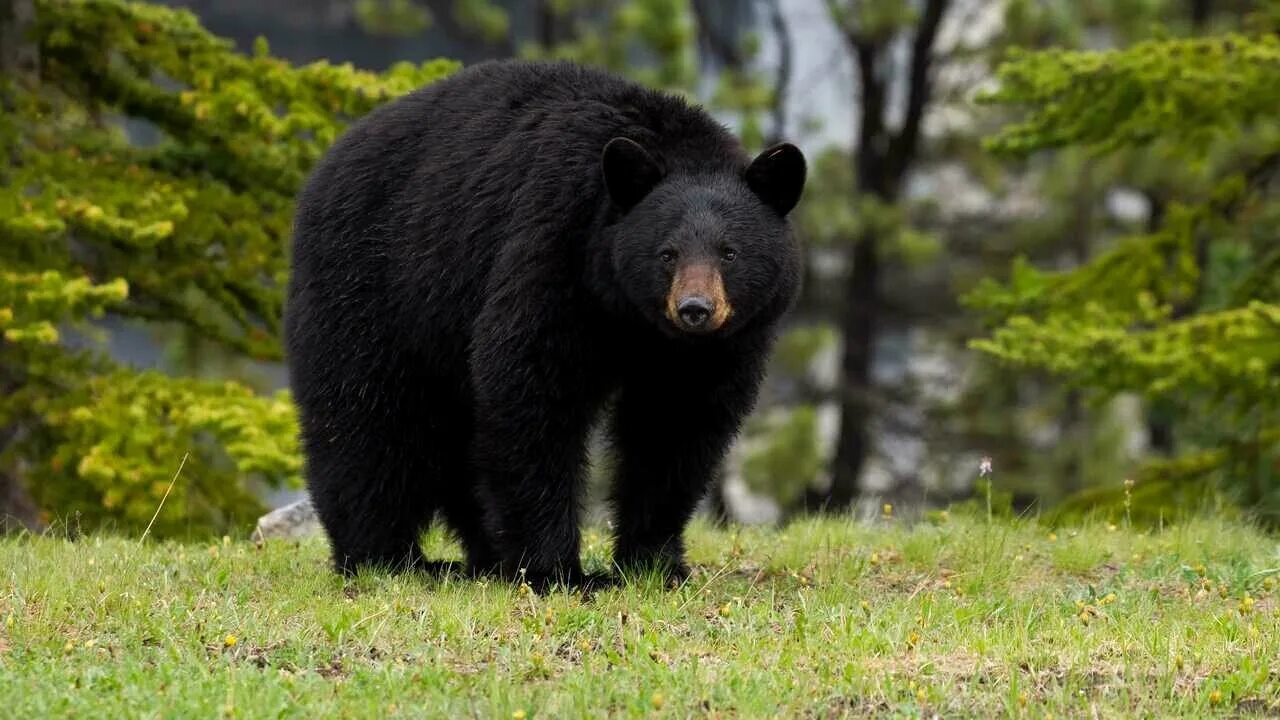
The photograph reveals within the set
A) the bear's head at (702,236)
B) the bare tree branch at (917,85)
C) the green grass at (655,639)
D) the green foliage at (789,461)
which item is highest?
the bare tree branch at (917,85)

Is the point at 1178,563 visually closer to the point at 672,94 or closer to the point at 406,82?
the point at 672,94

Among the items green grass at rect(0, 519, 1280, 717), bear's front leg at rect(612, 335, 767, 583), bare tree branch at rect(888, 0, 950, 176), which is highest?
bare tree branch at rect(888, 0, 950, 176)

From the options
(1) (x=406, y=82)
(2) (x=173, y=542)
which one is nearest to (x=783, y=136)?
(1) (x=406, y=82)

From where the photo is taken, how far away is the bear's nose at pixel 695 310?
621 cm

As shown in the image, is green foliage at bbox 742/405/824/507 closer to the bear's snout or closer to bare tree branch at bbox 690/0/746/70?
bare tree branch at bbox 690/0/746/70

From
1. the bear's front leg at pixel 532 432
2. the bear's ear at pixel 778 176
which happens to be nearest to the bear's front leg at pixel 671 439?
the bear's front leg at pixel 532 432

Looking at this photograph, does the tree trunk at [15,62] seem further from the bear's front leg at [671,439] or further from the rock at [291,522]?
the bear's front leg at [671,439]

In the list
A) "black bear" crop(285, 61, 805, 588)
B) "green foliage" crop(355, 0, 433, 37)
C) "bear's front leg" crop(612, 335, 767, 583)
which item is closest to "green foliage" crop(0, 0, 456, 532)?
"black bear" crop(285, 61, 805, 588)

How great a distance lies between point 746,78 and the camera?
22391 millimetres

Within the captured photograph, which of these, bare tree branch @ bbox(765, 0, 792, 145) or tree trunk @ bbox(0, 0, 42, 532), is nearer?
tree trunk @ bbox(0, 0, 42, 532)

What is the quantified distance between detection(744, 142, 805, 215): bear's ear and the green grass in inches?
64.0

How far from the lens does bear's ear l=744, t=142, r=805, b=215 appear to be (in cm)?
669

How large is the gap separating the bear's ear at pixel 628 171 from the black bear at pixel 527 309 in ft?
0.04

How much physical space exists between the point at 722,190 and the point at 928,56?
1896 centimetres
